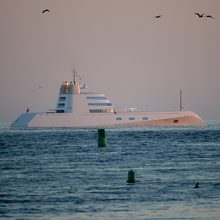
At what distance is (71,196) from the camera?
114 ft

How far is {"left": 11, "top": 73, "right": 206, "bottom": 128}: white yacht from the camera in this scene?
160500 millimetres

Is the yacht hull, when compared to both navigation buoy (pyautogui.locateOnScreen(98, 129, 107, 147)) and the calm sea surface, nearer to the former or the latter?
navigation buoy (pyautogui.locateOnScreen(98, 129, 107, 147))

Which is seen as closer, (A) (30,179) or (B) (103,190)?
(B) (103,190)

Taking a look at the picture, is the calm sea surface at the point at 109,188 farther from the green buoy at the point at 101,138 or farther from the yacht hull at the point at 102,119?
the yacht hull at the point at 102,119

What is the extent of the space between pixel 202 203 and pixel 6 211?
6526 mm

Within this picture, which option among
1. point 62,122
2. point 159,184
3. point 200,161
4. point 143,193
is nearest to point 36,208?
point 143,193

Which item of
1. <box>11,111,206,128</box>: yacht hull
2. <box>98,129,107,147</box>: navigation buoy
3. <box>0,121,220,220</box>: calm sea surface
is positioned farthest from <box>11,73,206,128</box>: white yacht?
<box>0,121,220,220</box>: calm sea surface

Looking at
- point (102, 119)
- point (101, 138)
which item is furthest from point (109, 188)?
point (102, 119)

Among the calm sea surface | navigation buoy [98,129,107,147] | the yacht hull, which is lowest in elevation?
the calm sea surface

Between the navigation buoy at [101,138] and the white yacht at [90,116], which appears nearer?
the navigation buoy at [101,138]

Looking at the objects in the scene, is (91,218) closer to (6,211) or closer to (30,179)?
(6,211)

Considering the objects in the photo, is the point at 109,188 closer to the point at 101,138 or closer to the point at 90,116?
the point at 101,138

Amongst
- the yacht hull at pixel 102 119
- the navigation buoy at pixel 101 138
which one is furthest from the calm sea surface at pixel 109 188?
the yacht hull at pixel 102 119

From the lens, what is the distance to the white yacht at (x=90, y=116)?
527ft
